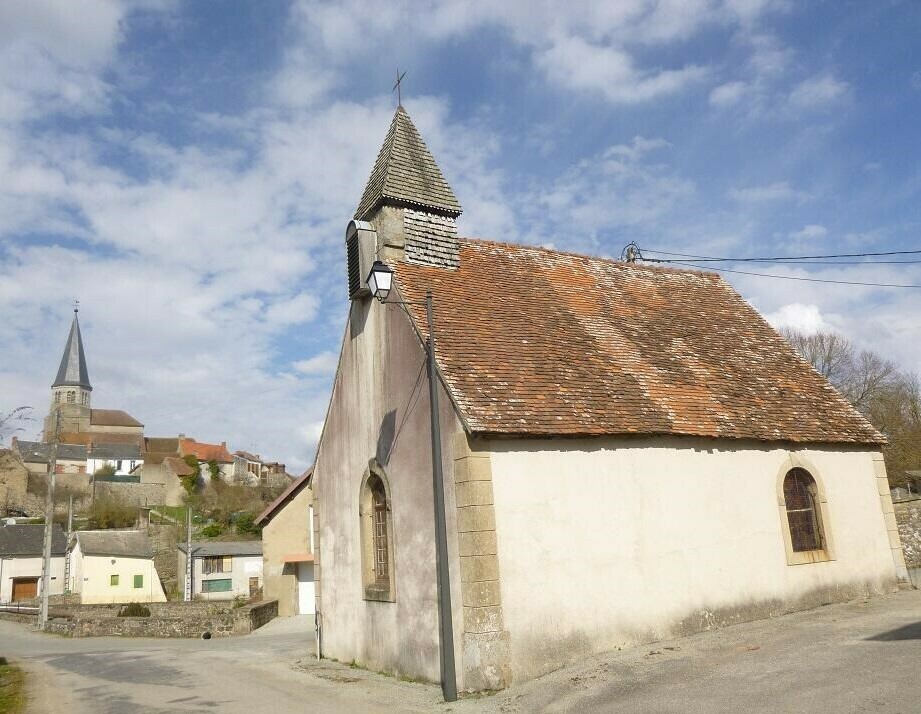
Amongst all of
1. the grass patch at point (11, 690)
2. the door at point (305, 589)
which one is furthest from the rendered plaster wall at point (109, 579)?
the grass patch at point (11, 690)

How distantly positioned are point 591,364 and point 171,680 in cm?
958

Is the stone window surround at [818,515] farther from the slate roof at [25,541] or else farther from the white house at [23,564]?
the white house at [23,564]

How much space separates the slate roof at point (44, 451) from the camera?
8331cm

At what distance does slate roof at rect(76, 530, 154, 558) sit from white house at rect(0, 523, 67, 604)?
5864 millimetres

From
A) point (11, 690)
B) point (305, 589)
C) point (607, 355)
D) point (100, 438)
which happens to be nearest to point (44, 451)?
point (100, 438)

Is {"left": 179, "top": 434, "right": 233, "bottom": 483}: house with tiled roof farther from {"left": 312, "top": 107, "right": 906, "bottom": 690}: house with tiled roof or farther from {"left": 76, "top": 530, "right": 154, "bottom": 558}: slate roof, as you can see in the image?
{"left": 312, "top": 107, "right": 906, "bottom": 690}: house with tiled roof

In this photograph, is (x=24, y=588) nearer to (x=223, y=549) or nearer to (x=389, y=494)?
(x=223, y=549)

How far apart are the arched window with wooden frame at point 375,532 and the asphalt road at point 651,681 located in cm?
148

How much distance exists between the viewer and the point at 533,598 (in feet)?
33.5

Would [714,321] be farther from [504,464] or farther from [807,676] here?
[807,676]

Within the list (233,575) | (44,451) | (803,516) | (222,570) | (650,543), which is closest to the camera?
(650,543)

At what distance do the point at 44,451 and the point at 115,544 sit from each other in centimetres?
4679

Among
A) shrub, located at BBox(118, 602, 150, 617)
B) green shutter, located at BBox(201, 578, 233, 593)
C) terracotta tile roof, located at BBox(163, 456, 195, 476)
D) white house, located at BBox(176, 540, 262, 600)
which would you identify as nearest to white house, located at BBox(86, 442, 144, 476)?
terracotta tile roof, located at BBox(163, 456, 195, 476)

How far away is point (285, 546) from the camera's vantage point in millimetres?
30250
